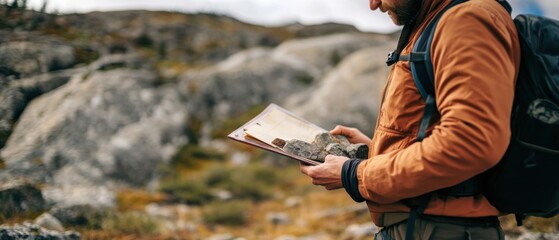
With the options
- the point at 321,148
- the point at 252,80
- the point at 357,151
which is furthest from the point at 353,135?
the point at 252,80

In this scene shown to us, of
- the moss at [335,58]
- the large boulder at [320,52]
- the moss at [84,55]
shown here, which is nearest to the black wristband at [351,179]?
the moss at [84,55]

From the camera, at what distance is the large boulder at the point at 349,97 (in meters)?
15.1

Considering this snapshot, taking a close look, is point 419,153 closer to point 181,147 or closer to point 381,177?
point 381,177

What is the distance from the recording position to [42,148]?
5.40 m

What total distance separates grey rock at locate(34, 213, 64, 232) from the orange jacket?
3.45 m

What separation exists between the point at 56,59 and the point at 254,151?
974 centimetres

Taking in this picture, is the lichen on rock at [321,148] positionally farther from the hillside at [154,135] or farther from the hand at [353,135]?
the hillside at [154,135]

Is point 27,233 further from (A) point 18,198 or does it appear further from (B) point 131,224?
(B) point 131,224

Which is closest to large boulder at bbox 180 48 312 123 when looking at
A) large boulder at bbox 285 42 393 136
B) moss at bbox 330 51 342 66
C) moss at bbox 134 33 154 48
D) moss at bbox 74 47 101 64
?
large boulder at bbox 285 42 393 136

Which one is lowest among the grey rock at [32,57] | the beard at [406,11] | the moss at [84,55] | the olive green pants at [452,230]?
the olive green pants at [452,230]

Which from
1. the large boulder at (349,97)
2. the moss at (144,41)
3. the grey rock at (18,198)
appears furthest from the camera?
the moss at (144,41)

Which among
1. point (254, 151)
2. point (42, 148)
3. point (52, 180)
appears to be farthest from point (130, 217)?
point (254, 151)

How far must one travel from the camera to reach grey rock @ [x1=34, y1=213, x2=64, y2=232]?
3.98 m

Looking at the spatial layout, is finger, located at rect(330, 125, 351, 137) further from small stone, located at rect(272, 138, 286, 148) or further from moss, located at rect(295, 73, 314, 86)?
moss, located at rect(295, 73, 314, 86)
